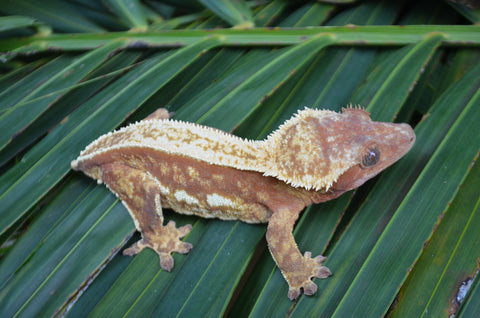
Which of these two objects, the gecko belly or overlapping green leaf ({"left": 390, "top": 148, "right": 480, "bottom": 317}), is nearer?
overlapping green leaf ({"left": 390, "top": 148, "right": 480, "bottom": 317})

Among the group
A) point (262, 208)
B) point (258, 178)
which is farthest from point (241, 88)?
point (262, 208)

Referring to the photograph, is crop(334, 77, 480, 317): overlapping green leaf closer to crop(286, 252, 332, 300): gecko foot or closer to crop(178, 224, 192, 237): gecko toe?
crop(286, 252, 332, 300): gecko foot

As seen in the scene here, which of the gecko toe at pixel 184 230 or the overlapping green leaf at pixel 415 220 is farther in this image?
Result: the gecko toe at pixel 184 230

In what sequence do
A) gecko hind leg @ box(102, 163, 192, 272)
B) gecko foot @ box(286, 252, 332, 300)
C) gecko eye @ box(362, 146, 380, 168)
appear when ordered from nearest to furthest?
1. gecko foot @ box(286, 252, 332, 300)
2. gecko eye @ box(362, 146, 380, 168)
3. gecko hind leg @ box(102, 163, 192, 272)

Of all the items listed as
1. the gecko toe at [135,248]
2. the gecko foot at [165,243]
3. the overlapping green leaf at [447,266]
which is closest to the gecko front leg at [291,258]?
the overlapping green leaf at [447,266]

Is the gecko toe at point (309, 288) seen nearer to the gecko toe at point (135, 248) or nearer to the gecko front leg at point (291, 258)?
the gecko front leg at point (291, 258)

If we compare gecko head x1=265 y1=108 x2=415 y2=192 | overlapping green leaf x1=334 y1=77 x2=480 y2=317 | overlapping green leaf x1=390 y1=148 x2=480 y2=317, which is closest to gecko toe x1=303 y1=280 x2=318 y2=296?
overlapping green leaf x1=334 y1=77 x2=480 y2=317

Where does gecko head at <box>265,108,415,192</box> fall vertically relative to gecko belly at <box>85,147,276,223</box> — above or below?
above
